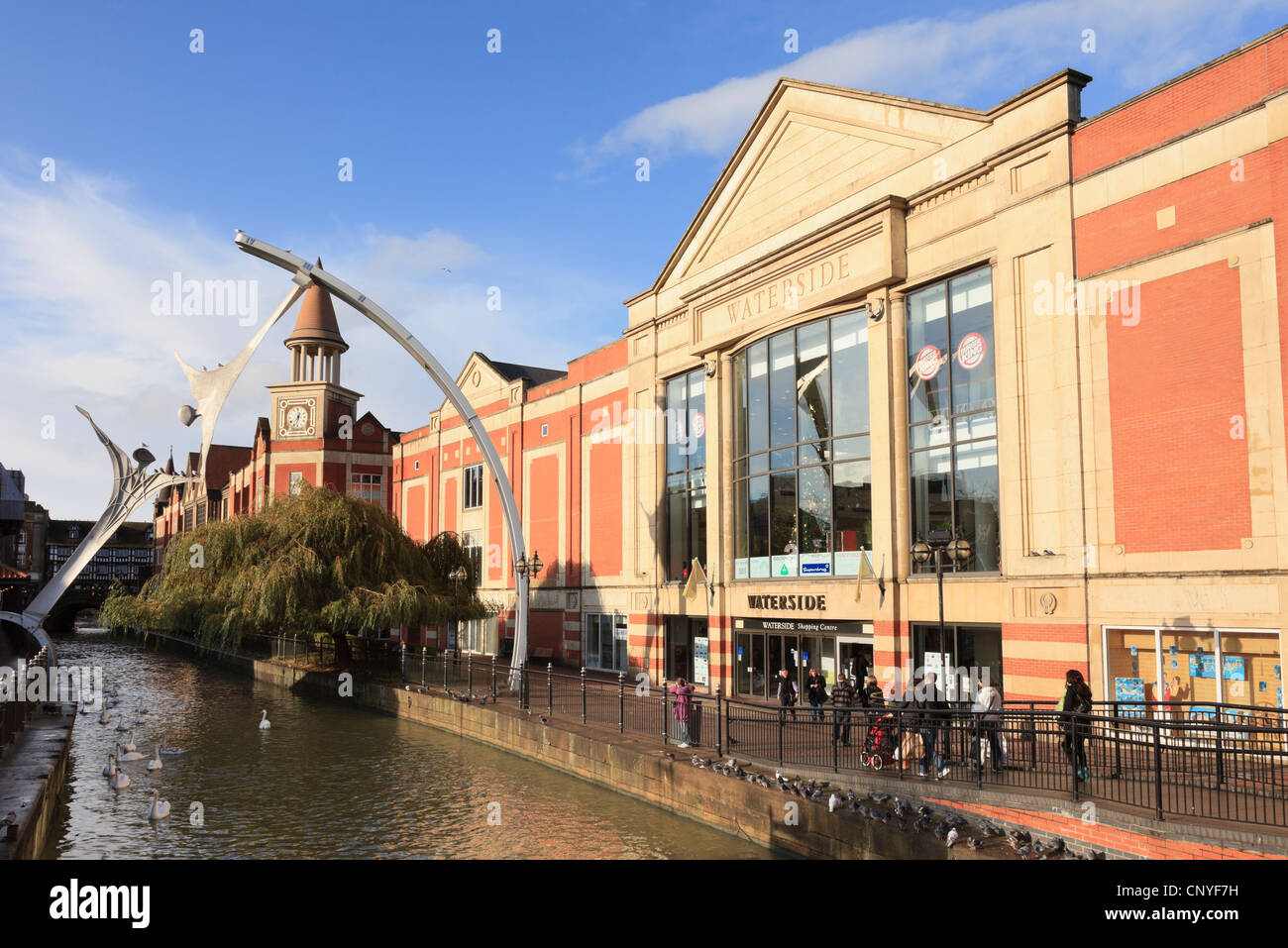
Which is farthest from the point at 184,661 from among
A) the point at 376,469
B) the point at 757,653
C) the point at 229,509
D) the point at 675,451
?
the point at 757,653

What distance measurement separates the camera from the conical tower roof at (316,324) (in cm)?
6134

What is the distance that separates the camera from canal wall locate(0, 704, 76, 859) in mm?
11719

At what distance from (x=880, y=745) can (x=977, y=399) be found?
903cm

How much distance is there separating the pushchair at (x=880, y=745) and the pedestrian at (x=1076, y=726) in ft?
8.12

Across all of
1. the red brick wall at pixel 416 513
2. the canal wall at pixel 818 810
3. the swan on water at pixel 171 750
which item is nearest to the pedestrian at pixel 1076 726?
the canal wall at pixel 818 810

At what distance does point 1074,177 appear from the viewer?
1831 centimetres

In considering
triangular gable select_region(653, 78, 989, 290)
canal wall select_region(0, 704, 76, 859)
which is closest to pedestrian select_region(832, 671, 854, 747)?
canal wall select_region(0, 704, 76, 859)

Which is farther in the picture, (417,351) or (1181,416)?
(417,351)

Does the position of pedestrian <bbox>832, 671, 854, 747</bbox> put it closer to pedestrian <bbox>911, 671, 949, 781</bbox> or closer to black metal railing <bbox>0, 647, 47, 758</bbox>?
pedestrian <bbox>911, 671, 949, 781</bbox>

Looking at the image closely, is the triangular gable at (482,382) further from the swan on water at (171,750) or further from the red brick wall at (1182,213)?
the red brick wall at (1182,213)

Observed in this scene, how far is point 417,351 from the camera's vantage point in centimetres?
3058

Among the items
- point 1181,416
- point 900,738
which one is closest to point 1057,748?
point 900,738

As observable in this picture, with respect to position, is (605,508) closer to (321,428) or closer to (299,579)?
(299,579)
